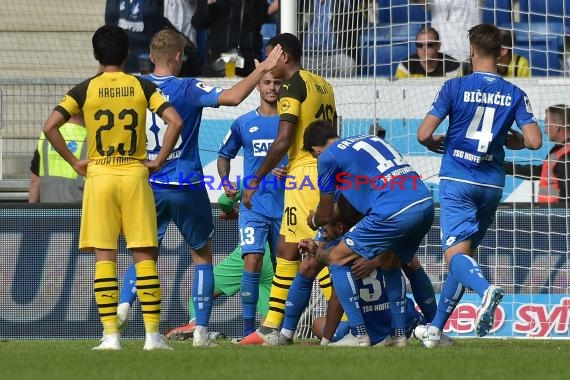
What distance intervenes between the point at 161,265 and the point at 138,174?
13.6 feet

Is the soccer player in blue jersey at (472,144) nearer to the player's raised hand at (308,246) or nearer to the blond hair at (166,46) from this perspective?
the player's raised hand at (308,246)

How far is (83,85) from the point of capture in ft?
27.6

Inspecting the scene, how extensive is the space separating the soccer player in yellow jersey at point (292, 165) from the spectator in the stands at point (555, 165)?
3.08 meters

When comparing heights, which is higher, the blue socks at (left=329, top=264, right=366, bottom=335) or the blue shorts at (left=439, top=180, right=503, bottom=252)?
the blue shorts at (left=439, top=180, right=503, bottom=252)

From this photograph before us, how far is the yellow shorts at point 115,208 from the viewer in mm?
8312

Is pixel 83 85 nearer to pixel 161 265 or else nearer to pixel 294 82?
pixel 294 82

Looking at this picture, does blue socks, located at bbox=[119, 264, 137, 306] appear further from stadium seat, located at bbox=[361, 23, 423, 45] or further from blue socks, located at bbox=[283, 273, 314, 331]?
stadium seat, located at bbox=[361, 23, 423, 45]

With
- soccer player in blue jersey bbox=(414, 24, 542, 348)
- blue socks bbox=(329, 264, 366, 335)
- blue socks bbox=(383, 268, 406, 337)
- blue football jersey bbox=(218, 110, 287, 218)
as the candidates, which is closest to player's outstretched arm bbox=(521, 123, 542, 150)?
soccer player in blue jersey bbox=(414, 24, 542, 348)

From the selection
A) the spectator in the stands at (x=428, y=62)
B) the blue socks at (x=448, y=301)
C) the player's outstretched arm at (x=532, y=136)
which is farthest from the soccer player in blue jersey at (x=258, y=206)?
the spectator in the stands at (x=428, y=62)

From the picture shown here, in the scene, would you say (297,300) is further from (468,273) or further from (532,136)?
(532,136)

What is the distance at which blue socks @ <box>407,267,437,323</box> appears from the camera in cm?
1010

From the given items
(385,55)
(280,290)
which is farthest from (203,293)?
(385,55)

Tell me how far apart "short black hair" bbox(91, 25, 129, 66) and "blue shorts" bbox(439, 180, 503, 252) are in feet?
8.34

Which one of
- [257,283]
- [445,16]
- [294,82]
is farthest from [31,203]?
[445,16]
